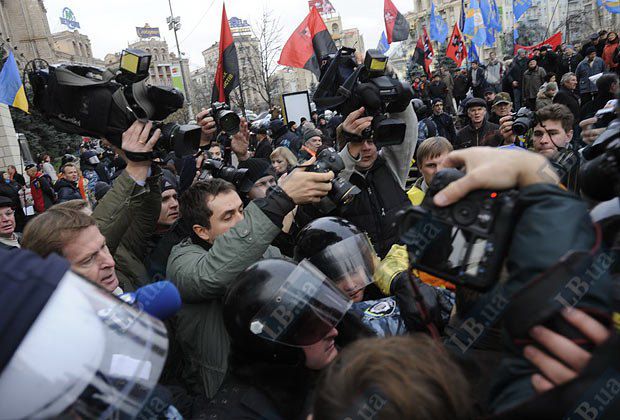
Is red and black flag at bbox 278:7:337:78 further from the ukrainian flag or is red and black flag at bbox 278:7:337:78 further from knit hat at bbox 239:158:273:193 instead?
knit hat at bbox 239:158:273:193

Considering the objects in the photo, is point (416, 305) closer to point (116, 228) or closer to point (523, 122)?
point (116, 228)

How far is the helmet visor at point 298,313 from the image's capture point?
5.53 feet

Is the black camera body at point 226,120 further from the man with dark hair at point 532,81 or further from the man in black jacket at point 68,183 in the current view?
the man with dark hair at point 532,81

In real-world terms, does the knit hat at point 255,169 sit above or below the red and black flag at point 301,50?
below

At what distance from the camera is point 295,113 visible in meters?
11.9

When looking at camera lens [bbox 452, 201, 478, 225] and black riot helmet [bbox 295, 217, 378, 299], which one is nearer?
camera lens [bbox 452, 201, 478, 225]

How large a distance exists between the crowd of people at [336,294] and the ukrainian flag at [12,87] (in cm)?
643

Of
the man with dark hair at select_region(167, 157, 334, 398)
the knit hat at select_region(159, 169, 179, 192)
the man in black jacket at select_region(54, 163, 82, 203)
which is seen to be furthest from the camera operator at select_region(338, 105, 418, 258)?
the man in black jacket at select_region(54, 163, 82, 203)

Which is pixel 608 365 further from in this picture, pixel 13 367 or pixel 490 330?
pixel 13 367

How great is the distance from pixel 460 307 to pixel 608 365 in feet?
2.76

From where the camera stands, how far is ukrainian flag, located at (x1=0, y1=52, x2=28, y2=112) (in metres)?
8.58

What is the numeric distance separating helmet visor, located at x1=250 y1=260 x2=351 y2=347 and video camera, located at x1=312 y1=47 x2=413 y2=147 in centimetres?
162

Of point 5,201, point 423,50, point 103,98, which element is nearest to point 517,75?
point 423,50

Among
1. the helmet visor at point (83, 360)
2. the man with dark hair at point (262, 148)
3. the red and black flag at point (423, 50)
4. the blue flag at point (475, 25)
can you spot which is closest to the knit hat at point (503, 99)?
the man with dark hair at point (262, 148)
